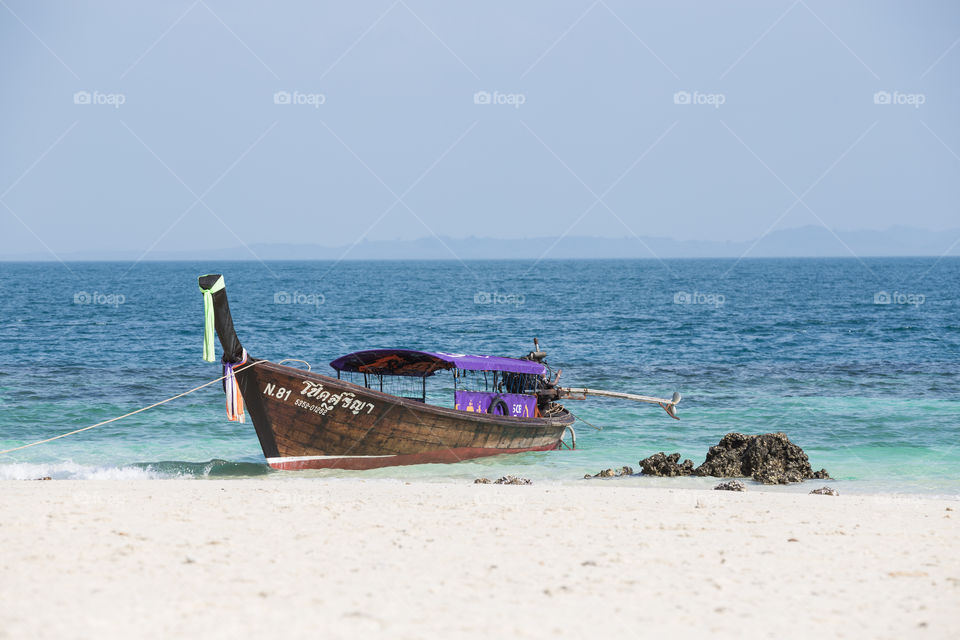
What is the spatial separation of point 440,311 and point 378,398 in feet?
170

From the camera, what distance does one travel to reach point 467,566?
8.39m

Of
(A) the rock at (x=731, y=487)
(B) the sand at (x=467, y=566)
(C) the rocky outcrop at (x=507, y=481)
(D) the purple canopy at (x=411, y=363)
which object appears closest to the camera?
(B) the sand at (x=467, y=566)

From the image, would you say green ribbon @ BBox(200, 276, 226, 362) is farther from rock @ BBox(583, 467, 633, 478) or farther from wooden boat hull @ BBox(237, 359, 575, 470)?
rock @ BBox(583, 467, 633, 478)

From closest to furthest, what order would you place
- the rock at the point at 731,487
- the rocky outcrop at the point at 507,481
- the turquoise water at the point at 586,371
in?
the rock at the point at 731,487
the rocky outcrop at the point at 507,481
the turquoise water at the point at 586,371

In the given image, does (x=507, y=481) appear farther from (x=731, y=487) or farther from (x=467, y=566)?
(x=467, y=566)

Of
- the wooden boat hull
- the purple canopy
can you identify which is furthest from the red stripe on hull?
the purple canopy

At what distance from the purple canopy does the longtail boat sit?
22 mm

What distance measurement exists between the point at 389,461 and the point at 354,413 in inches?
50.9

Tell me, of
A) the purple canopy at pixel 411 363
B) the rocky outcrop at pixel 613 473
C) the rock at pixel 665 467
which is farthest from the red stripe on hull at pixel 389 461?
the rock at pixel 665 467

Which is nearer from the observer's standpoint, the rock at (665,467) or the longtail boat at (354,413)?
the longtail boat at (354,413)

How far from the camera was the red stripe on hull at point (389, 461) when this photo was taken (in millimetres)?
16453

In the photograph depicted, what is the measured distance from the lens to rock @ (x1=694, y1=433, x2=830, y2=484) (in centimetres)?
1579

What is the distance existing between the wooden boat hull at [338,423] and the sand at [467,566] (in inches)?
139

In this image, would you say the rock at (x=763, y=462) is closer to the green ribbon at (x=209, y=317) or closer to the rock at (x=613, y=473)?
the rock at (x=613, y=473)
